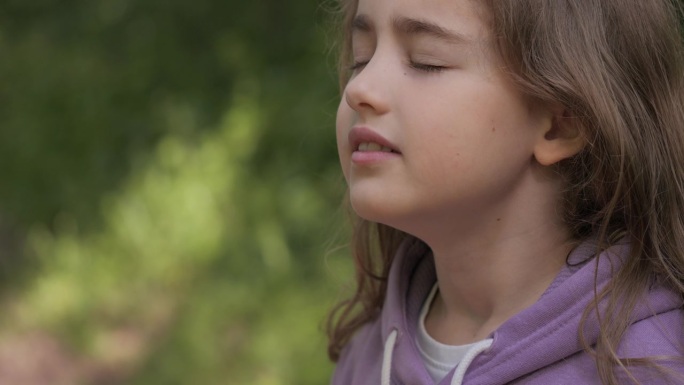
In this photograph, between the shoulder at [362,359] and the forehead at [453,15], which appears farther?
the shoulder at [362,359]

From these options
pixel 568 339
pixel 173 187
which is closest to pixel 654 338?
pixel 568 339

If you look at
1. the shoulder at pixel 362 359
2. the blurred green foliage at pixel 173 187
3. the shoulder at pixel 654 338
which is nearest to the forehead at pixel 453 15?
the shoulder at pixel 654 338

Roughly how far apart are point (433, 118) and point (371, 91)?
0.11 metres

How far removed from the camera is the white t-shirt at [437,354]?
70.8 inches

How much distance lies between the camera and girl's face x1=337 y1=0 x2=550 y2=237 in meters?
1.63

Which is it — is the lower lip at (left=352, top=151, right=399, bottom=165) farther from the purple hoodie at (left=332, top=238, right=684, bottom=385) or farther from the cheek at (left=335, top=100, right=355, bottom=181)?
the purple hoodie at (left=332, top=238, right=684, bottom=385)

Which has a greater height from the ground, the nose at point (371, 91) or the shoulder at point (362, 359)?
the nose at point (371, 91)

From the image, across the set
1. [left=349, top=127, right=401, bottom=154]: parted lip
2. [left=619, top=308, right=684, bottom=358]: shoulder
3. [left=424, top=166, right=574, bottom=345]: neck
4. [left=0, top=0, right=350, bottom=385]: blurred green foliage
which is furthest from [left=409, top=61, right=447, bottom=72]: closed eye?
[left=0, top=0, right=350, bottom=385]: blurred green foliage

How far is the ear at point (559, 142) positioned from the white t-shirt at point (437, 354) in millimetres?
353

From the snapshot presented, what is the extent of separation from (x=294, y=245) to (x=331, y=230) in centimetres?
24

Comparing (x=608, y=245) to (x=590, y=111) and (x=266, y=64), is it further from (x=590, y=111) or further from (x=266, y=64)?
(x=266, y=64)

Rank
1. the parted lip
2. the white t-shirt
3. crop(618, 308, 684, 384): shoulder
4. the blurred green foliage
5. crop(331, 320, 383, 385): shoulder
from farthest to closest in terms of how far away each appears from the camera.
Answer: the blurred green foliage
crop(331, 320, 383, 385): shoulder
the white t-shirt
the parted lip
crop(618, 308, 684, 384): shoulder

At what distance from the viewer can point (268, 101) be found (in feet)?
14.2

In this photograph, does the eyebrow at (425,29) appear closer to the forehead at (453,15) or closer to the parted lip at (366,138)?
the forehead at (453,15)
